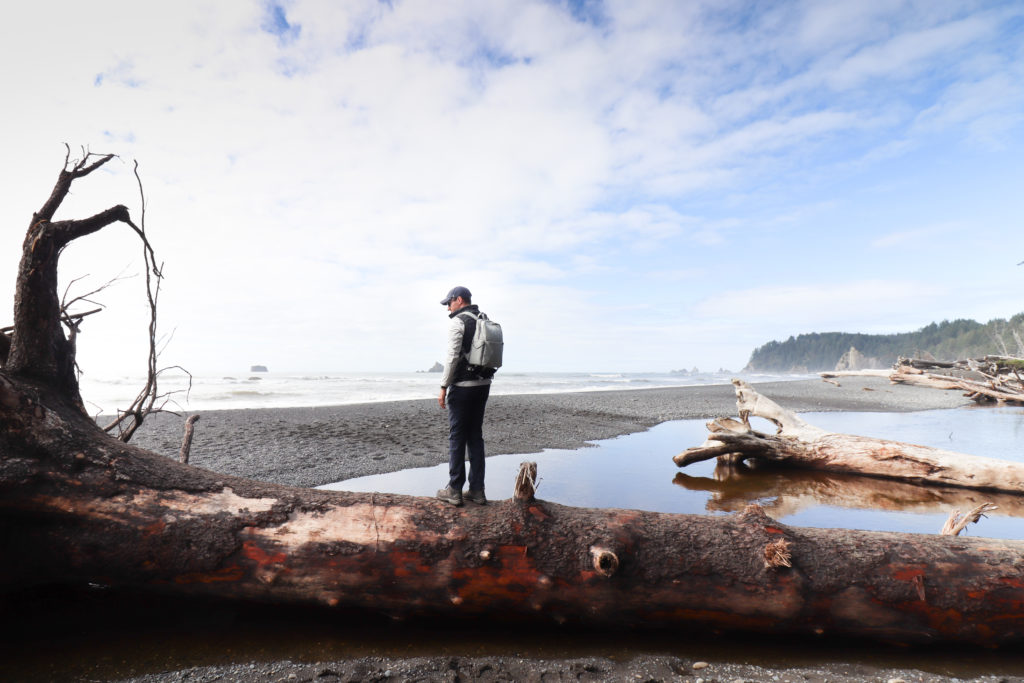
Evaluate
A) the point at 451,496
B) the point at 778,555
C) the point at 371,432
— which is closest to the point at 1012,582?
the point at 778,555

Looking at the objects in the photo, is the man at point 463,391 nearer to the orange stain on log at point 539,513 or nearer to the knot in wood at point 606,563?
the orange stain on log at point 539,513

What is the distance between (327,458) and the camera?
354 inches

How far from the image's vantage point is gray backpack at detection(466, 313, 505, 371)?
4137 mm

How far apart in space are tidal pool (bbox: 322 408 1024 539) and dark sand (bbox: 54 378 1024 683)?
3.75ft

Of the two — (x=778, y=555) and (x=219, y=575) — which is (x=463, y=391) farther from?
(x=778, y=555)

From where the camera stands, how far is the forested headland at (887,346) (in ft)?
229

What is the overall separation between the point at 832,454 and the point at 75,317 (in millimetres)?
10731

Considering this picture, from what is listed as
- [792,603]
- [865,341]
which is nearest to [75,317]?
[792,603]

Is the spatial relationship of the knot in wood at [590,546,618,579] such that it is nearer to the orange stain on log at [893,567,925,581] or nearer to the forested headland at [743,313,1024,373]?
the orange stain on log at [893,567,925,581]

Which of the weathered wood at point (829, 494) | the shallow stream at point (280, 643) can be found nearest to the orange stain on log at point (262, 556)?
the shallow stream at point (280, 643)

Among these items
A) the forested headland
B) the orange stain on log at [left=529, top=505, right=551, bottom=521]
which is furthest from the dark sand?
the forested headland

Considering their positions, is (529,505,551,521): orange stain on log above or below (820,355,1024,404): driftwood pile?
below

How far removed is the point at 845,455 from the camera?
8.12m

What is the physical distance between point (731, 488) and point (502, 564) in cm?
539
